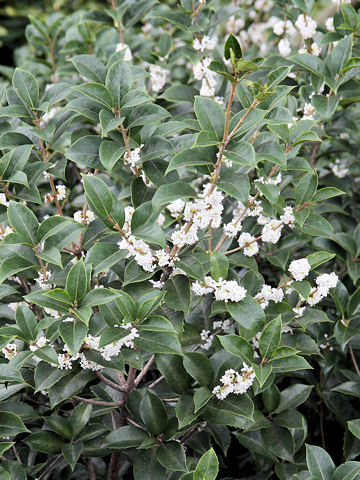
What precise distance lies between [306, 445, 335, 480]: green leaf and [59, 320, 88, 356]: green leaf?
18.8 inches

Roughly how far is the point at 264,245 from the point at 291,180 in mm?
174

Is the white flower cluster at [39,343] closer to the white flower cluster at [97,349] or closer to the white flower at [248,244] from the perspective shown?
the white flower cluster at [97,349]

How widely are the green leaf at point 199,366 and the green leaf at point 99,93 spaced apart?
51 centimetres

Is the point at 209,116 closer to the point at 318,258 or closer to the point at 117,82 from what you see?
the point at 117,82

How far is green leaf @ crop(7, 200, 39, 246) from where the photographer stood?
112 centimetres

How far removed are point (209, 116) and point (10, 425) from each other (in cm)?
69

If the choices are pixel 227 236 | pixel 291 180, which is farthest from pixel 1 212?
pixel 291 180

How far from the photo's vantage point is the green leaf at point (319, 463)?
1.10 metres

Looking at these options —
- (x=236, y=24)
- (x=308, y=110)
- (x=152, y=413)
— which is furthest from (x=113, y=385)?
(x=236, y=24)

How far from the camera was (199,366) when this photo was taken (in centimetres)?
115

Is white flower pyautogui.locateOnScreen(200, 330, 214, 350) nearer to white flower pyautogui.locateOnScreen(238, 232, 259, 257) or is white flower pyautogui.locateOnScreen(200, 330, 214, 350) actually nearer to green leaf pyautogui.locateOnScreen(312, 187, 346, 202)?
white flower pyautogui.locateOnScreen(238, 232, 259, 257)

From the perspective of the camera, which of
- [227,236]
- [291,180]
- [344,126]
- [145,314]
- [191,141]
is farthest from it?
[344,126]

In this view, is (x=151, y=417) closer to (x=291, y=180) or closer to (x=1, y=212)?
(x=1, y=212)

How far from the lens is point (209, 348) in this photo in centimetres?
130
